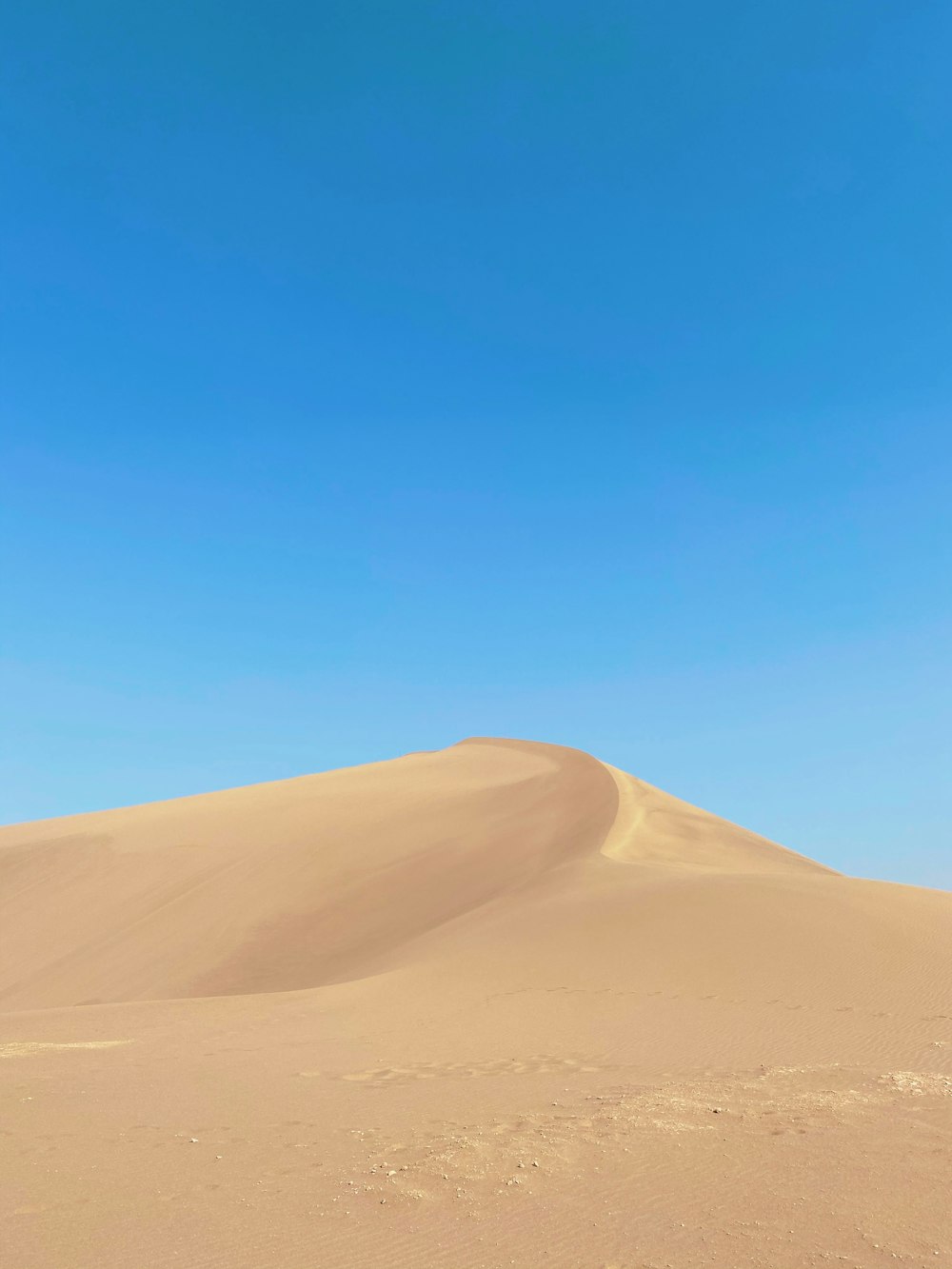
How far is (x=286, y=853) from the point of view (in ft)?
86.9

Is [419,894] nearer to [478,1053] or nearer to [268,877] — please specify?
[268,877]

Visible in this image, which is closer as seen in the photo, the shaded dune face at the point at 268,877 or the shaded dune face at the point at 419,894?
the shaded dune face at the point at 419,894

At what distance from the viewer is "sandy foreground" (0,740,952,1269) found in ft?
18.7

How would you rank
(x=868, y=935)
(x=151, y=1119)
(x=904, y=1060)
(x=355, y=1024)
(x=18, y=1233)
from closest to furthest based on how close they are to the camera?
(x=18, y=1233)
(x=151, y=1119)
(x=904, y=1060)
(x=355, y=1024)
(x=868, y=935)

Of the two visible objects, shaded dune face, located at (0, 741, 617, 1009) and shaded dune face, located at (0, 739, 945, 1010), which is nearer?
shaded dune face, located at (0, 739, 945, 1010)

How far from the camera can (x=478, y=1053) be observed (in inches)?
431

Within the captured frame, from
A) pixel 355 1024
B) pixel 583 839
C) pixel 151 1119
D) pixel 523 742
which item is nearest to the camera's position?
pixel 151 1119

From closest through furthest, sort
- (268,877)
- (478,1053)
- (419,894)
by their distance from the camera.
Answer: (478,1053), (419,894), (268,877)

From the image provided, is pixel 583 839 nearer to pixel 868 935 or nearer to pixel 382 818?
pixel 382 818

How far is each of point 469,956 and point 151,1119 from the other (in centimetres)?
854

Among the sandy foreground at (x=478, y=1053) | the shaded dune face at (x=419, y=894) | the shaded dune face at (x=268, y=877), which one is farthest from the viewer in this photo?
the shaded dune face at (x=268, y=877)

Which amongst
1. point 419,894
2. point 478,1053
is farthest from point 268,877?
point 478,1053

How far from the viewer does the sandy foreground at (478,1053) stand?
5703mm

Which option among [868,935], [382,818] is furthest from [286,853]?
[868,935]
